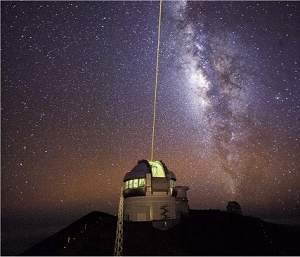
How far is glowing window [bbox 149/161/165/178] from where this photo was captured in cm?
2811

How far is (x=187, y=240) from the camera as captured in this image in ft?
77.3

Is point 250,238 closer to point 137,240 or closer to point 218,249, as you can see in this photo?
point 218,249

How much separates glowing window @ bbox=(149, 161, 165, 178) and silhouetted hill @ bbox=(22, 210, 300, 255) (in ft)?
15.8

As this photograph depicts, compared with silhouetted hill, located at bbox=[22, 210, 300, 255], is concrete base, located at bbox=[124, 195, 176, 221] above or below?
above

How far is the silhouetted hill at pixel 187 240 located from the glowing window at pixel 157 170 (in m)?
4.82

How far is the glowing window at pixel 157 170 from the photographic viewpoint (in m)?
28.1

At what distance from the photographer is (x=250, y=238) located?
2558 centimetres

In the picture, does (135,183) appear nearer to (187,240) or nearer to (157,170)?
(157,170)

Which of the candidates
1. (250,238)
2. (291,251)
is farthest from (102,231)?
(291,251)

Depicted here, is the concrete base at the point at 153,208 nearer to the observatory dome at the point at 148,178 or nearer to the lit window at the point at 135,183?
the observatory dome at the point at 148,178

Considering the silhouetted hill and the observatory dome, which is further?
the observatory dome

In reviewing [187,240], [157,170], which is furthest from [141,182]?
[187,240]

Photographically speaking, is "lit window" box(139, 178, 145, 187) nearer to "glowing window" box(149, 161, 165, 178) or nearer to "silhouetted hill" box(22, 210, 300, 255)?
"glowing window" box(149, 161, 165, 178)

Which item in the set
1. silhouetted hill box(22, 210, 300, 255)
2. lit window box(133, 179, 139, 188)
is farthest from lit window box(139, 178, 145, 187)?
silhouetted hill box(22, 210, 300, 255)
